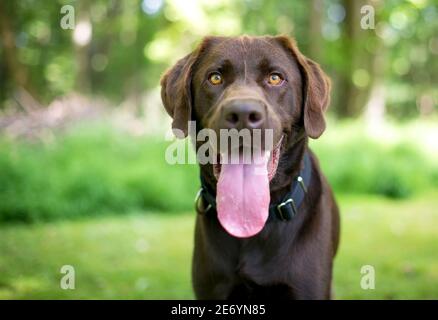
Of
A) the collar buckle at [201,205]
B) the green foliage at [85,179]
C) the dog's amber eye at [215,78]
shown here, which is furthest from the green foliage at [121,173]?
the dog's amber eye at [215,78]

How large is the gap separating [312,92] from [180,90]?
0.74 metres

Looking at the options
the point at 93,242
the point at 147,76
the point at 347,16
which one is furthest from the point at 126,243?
the point at 147,76

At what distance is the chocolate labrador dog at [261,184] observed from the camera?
2971mm

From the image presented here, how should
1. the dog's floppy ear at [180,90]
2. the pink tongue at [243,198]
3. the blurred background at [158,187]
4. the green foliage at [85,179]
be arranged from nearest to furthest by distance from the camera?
1. the pink tongue at [243,198]
2. the dog's floppy ear at [180,90]
3. the blurred background at [158,187]
4. the green foliage at [85,179]

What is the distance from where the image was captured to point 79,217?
7934mm

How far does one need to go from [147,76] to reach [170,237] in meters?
21.9

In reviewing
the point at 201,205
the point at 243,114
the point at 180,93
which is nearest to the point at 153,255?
Result: the point at 201,205

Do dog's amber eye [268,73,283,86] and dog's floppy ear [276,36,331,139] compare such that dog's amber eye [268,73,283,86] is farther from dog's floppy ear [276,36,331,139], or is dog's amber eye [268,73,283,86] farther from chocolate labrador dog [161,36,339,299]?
dog's floppy ear [276,36,331,139]

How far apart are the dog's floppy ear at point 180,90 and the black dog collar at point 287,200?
1.20ft

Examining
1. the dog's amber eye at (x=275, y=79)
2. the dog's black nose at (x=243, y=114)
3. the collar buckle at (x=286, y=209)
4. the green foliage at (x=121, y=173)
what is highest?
the dog's amber eye at (x=275, y=79)

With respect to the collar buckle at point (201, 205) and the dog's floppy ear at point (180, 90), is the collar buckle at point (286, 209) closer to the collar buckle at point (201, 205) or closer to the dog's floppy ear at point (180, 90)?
the collar buckle at point (201, 205)

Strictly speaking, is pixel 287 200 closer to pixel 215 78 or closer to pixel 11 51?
pixel 215 78

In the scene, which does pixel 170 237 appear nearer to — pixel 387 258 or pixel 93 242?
pixel 93 242

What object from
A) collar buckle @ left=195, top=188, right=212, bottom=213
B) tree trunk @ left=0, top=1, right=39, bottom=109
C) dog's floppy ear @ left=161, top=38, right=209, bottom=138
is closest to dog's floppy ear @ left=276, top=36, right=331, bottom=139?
dog's floppy ear @ left=161, top=38, right=209, bottom=138
